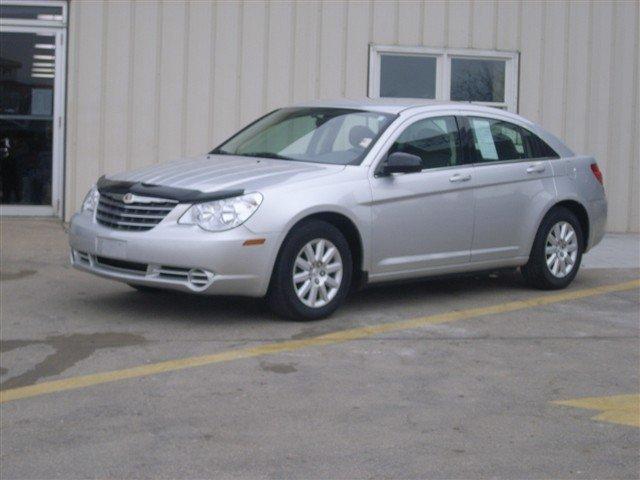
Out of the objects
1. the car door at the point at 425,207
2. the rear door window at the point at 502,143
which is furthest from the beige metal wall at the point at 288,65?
the car door at the point at 425,207

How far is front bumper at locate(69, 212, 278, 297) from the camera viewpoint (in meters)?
8.18

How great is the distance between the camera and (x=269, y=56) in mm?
14055

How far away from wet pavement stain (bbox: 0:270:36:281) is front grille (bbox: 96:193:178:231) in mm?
1907

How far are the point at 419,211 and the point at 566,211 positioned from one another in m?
1.77

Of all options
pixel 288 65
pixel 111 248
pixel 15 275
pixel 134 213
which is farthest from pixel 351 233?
pixel 288 65

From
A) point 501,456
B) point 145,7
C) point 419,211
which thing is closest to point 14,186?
point 145,7

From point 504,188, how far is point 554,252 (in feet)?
2.66

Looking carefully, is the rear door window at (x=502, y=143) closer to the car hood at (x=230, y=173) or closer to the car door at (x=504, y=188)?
the car door at (x=504, y=188)

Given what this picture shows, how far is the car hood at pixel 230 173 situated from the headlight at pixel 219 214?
13cm

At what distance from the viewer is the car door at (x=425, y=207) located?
29.7ft

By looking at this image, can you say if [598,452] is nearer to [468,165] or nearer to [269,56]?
[468,165]

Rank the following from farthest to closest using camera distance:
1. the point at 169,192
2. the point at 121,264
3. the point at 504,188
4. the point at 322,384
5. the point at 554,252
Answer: the point at 554,252 < the point at 504,188 < the point at 121,264 < the point at 169,192 < the point at 322,384

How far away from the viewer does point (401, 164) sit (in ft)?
29.6

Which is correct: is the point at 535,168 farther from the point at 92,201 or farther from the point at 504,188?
the point at 92,201
